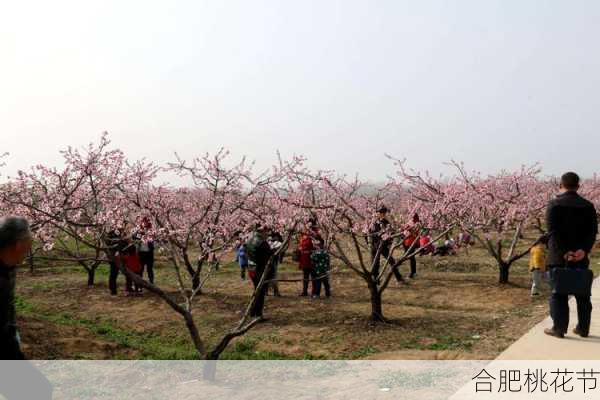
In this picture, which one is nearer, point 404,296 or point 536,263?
point 536,263

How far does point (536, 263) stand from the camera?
1002 cm

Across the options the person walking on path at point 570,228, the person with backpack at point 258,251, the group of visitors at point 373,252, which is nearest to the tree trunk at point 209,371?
the group of visitors at point 373,252

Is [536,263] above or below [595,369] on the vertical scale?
above

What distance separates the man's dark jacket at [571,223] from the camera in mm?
5496

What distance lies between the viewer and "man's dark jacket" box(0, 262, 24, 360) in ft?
9.29

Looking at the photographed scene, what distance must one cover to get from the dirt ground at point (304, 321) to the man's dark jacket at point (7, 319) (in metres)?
4.23

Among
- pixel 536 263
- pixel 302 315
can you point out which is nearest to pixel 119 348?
pixel 302 315

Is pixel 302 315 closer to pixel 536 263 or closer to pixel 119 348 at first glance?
pixel 119 348

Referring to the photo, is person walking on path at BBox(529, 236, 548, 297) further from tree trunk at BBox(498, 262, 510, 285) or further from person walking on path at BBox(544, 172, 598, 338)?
person walking on path at BBox(544, 172, 598, 338)

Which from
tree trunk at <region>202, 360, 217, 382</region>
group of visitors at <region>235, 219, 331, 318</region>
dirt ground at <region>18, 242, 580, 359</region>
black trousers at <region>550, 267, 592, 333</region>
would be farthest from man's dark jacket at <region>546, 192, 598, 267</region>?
tree trunk at <region>202, 360, 217, 382</region>

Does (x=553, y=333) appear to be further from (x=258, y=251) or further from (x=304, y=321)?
(x=258, y=251)

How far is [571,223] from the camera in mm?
5516

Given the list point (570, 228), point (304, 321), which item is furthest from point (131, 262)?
point (570, 228)

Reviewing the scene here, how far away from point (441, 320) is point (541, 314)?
1.54 m
